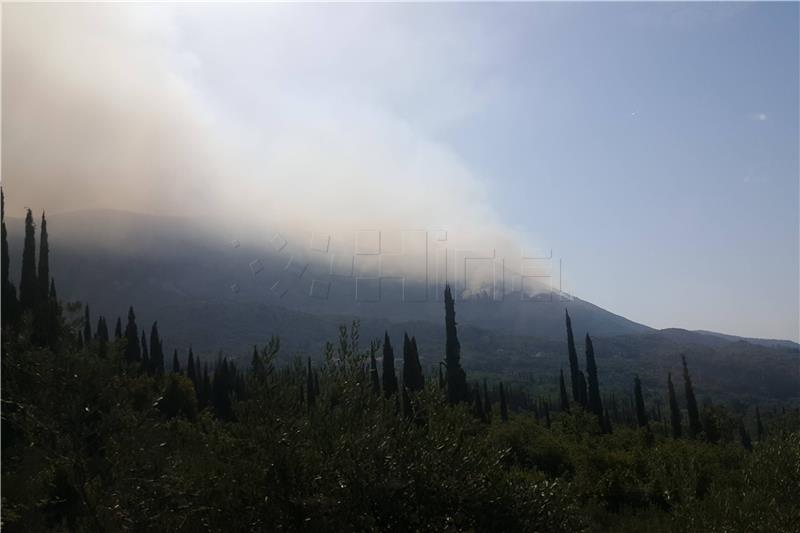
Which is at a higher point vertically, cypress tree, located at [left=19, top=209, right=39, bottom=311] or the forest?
cypress tree, located at [left=19, top=209, right=39, bottom=311]

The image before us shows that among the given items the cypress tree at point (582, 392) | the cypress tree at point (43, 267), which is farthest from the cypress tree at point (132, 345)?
the cypress tree at point (582, 392)

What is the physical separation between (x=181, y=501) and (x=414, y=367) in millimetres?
51446

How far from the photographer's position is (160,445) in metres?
9.34

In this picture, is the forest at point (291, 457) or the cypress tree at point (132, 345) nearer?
the forest at point (291, 457)

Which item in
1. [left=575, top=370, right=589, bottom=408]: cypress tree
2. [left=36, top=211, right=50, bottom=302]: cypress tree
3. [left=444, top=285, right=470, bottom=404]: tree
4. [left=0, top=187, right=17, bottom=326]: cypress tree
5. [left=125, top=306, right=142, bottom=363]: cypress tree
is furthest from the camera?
[left=575, top=370, right=589, bottom=408]: cypress tree

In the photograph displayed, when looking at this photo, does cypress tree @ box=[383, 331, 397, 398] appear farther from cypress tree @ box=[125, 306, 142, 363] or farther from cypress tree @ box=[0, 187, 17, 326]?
cypress tree @ box=[0, 187, 17, 326]

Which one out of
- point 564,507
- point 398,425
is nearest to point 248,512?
point 398,425

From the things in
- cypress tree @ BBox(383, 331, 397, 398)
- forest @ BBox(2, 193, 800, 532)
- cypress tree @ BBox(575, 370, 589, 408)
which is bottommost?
cypress tree @ BBox(575, 370, 589, 408)

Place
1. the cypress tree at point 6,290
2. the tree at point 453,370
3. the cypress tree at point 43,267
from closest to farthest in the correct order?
1. the cypress tree at point 6,290
2. the cypress tree at point 43,267
3. the tree at point 453,370

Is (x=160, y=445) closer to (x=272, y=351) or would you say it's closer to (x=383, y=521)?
(x=272, y=351)

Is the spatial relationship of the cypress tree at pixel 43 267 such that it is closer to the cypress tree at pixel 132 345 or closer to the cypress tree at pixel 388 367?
the cypress tree at pixel 132 345

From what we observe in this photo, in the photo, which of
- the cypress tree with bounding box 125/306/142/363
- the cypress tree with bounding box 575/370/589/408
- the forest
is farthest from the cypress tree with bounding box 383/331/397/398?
the forest

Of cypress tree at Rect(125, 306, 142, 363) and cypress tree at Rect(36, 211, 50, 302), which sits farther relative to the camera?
cypress tree at Rect(125, 306, 142, 363)

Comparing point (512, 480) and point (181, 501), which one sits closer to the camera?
point (181, 501)
